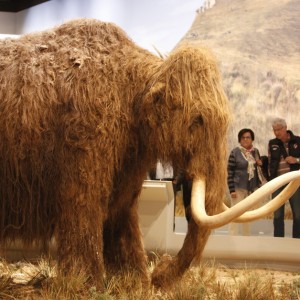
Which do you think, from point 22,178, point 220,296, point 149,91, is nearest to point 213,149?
point 149,91

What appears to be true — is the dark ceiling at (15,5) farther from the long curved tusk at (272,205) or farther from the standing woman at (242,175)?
the long curved tusk at (272,205)

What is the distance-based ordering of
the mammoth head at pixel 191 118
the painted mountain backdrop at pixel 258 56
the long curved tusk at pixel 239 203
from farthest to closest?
the painted mountain backdrop at pixel 258 56, the mammoth head at pixel 191 118, the long curved tusk at pixel 239 203

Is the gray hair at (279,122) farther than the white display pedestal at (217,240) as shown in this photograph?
Yes

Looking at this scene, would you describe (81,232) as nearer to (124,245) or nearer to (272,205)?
(124,245)

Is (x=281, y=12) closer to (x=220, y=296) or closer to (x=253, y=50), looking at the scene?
(x=253, y=50)

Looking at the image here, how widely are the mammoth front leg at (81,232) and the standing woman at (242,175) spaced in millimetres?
1906

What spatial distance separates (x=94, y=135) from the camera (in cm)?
340

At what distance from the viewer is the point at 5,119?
11.5 feet

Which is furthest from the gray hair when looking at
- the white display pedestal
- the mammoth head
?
the mammoth head

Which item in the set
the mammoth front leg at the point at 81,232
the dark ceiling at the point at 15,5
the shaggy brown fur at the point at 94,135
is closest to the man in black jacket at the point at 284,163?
the shaggy brown fur at the point at 94,135

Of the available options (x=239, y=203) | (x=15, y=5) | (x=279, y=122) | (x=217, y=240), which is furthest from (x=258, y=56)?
(x=239, y=203)

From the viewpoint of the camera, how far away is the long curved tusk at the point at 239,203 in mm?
2977

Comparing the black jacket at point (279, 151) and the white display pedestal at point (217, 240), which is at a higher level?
the black jacket at point (279, 151)

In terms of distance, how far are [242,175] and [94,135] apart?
2097mm
